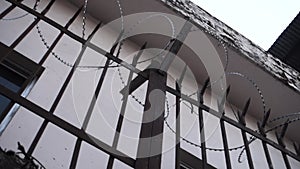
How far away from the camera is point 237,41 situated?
12.0ft

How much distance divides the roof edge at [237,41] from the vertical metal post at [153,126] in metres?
1.77

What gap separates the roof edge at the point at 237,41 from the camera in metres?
3.51

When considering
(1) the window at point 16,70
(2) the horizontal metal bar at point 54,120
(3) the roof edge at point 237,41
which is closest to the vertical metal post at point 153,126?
(2) the horizontal metal bar at point 54,120

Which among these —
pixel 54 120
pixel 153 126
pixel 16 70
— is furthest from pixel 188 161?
pixel 54 120

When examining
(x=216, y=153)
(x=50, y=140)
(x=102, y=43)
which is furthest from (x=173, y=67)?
(x=50, y=140)

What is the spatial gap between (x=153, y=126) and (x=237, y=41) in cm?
231

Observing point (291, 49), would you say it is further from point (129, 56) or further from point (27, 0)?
point (27, 0)

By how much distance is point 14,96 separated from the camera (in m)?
1.39

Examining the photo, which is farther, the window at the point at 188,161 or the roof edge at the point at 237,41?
the roof edge at the point at 237,41

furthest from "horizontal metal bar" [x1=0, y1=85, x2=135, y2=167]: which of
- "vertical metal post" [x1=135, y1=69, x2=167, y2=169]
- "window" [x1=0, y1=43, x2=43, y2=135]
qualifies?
"window" [x1=0, y1=43, x2=43, y2=135]

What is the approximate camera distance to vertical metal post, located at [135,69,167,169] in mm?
1432

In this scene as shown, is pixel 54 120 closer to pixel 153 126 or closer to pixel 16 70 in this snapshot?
pixel 153 126

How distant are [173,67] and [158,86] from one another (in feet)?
7.16

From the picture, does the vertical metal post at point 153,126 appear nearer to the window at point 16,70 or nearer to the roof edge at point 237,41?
the window at point 16,70
